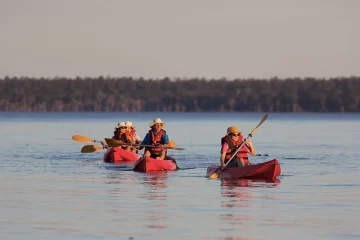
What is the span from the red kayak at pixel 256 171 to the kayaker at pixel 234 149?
286mm

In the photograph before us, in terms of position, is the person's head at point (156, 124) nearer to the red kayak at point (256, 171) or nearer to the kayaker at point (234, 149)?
the kayaker at point (234, 149)

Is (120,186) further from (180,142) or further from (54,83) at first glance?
(54,83)

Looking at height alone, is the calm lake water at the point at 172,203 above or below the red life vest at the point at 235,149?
below

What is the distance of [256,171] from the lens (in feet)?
88.3

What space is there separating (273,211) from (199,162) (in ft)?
54.5

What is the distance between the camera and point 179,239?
663 inches

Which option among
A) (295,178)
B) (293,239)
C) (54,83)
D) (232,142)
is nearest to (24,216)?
(293,239)

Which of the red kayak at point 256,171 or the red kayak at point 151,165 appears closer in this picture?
the red kayak at point 256,171

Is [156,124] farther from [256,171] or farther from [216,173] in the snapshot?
[256,171]

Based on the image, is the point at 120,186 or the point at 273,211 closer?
the point at 273,211

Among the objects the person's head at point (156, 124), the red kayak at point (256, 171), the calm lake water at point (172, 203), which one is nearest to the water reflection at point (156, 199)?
the calm lake water at point (172, 203)

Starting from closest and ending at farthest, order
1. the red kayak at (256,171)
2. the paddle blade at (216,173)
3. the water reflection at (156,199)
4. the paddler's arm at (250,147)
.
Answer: the water reflection at (156,199), the red kayak at (256,171), the paddler's arm at (250,147), the paddle blade at (216,173)

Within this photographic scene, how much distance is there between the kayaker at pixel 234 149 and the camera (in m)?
27.0

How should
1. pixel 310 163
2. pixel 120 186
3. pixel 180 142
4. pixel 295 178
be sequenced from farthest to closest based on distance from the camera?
pixel 180 142
pixel 310 163
pixel 295 178
pixel 120 186
